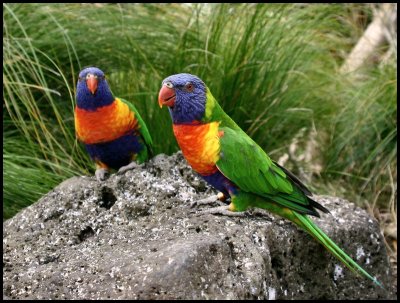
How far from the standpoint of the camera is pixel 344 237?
2.40 m

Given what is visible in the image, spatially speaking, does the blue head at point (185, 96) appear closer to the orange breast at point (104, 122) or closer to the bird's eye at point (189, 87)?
the bird's eye at point (189, 87)

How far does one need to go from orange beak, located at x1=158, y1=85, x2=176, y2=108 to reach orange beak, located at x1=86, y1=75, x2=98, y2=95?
541 millimetres

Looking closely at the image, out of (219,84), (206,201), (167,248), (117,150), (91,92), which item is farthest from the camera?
(219,84)

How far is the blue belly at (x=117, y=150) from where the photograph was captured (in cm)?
265

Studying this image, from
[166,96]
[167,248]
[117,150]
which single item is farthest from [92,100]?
[167,248]

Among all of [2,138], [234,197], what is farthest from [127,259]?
[2,138]

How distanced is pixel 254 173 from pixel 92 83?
82 centimetres

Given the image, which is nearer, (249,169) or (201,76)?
(249,169)

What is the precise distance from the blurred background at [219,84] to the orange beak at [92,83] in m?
0.77

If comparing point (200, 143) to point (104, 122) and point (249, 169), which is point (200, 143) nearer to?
point (249, 169)

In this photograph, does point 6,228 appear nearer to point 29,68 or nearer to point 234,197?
point 234,197

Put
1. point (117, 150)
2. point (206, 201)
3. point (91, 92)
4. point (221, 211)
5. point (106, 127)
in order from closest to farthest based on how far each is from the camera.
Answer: point (221, 211), point (206, 201), point (91, 92), point (106, 127), point (117, 150)

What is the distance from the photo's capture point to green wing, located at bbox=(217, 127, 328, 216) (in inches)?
81.0

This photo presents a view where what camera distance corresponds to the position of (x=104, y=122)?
2553mm
